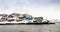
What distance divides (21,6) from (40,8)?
35cm

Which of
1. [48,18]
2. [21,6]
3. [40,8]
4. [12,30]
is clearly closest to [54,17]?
[48,18]

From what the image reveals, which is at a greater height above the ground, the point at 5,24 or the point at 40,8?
the point at 40,8

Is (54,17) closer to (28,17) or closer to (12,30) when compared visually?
(28,17)

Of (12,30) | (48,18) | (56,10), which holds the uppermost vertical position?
→ (56,10)

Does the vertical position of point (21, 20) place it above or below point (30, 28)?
above

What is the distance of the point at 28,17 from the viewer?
89.6 inches

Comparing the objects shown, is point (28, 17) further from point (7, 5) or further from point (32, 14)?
point (7, 5)

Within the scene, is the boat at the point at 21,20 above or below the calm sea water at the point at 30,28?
above

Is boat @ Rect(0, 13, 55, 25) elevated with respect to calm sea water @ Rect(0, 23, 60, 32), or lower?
elevated

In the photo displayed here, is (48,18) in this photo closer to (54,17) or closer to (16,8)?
(54,17)

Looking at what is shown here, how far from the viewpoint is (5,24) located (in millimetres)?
2281

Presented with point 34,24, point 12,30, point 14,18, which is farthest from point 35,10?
point 12,30

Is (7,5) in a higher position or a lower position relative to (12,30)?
higher

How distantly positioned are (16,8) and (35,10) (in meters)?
0.34
